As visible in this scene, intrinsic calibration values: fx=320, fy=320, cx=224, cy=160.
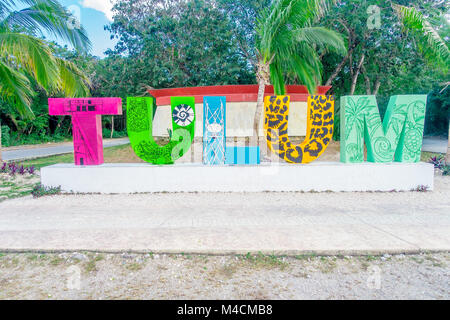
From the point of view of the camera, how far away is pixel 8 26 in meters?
8.60

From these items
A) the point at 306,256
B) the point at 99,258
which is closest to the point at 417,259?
the point at 306,256

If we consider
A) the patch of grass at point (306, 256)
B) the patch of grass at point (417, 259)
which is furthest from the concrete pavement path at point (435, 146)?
the patch of grass at point (306, 256)

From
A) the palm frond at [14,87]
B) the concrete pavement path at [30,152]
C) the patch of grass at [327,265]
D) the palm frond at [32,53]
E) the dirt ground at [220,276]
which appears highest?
the palm frond at [32,53]

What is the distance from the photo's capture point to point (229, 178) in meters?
7.80

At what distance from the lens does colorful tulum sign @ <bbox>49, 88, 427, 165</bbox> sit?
7.78m

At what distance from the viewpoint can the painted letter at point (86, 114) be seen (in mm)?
7730

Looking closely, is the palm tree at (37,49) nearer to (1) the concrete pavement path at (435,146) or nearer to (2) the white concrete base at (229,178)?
(2) the white concrete base at (229,178)

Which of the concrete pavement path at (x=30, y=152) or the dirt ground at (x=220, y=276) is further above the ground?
the concrete pavement path at (x=30, y=152)

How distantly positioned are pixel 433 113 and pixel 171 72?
2330 cm

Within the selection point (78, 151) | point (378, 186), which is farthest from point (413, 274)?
point (78, 151)

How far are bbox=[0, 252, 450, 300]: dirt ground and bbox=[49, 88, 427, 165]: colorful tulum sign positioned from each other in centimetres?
405

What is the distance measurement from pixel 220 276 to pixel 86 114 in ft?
19.2

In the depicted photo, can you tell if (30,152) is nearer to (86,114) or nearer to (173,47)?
(173,47)

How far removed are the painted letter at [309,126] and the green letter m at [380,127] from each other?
0.41m
